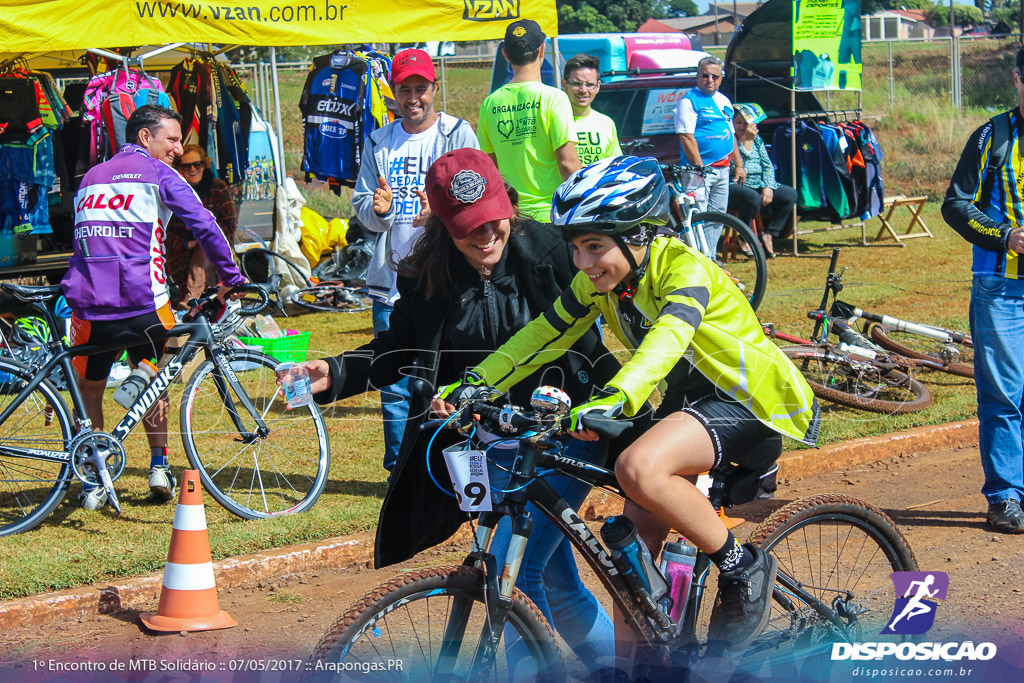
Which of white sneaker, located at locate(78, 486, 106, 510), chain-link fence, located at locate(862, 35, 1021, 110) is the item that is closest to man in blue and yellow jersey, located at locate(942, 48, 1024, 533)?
white sneaker, located at locate(78, 486, 106, 510)

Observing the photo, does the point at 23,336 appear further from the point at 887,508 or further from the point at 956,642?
the point at 956,642

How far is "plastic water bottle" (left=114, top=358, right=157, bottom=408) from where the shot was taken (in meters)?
5.77

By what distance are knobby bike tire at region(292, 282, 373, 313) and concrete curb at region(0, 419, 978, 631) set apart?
227 inches

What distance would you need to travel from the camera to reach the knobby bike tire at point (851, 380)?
7.64 meters

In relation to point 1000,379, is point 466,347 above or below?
above

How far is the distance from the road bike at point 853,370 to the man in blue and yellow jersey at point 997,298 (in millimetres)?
1915

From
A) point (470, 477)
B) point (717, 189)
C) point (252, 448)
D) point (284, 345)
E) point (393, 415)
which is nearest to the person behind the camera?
point (470, 477)

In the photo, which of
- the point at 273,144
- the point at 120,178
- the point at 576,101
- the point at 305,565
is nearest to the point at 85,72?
the point at 273,144

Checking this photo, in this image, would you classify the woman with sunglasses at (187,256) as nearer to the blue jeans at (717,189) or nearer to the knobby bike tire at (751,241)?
the knobby bike tire at (751,241)

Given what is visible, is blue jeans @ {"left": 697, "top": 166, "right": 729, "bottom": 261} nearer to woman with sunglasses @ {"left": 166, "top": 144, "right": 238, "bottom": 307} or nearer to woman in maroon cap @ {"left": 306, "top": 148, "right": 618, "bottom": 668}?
woman with sunglasses @ {"left": 166, "top": 144, "right": 238, "bottom": 307}

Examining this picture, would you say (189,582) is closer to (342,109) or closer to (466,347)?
(466,347)

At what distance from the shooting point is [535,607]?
3.19 meters

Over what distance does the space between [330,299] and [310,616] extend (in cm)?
695

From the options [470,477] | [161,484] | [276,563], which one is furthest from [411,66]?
[470,477]
